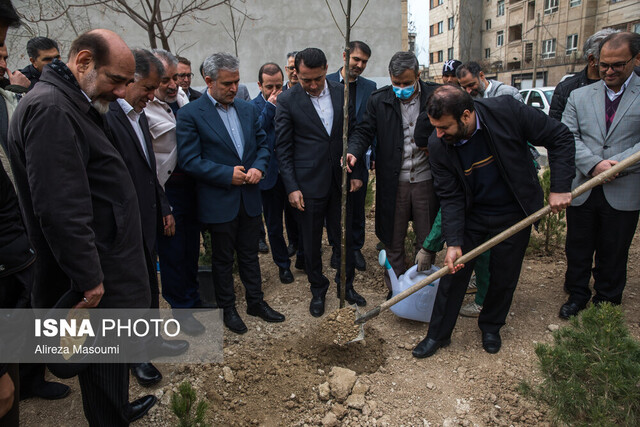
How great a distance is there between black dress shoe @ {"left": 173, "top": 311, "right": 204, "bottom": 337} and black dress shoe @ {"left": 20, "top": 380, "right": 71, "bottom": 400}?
2.94 feet

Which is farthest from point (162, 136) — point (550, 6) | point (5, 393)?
point (550, 6)

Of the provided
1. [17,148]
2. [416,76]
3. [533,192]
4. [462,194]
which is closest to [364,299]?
[462,194]

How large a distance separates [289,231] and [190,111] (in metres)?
2.09

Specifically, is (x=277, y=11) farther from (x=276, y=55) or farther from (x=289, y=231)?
(x=289, y=231)

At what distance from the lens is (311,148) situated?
134 inches

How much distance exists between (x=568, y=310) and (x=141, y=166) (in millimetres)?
3314

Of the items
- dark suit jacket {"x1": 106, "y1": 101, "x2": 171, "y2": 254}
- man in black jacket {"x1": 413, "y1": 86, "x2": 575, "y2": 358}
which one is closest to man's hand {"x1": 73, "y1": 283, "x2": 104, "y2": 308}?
dark suit jacket {"x1": 106, "y1": 101, "x2": 171, "y2": 254}

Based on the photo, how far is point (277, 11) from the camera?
12.3m

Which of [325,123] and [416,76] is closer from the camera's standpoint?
[416,76]

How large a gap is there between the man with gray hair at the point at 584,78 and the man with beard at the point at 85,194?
3242mm

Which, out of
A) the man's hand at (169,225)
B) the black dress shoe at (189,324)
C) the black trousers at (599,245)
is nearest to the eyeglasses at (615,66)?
the black trousers at (599,245)

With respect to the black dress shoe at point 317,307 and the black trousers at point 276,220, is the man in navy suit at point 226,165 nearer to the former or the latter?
the black dress shoe at point 317,307

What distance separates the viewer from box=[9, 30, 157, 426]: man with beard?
1.65m

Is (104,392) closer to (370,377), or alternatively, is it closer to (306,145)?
(370,377)
